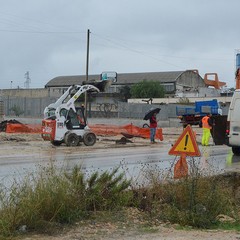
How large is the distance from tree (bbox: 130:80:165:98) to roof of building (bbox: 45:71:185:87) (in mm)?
9549

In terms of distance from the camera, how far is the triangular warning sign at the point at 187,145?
33.7ft

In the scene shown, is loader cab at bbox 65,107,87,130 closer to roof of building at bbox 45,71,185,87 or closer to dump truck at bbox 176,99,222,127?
dump truck at bbox 176,99,222,127

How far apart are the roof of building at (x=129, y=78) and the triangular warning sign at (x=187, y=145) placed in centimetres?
10251

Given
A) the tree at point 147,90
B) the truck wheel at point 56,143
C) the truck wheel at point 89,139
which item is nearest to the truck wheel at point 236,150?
the truck wheel at point 89,139

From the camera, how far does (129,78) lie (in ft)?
406

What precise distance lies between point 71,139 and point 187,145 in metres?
12.7

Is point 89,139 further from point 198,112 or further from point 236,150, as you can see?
point 198,112

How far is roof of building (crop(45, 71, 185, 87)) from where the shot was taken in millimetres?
117938

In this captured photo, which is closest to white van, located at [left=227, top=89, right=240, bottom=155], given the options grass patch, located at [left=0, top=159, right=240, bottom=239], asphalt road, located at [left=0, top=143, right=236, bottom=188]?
asphalt road, located at [left=0, top=143, right=236, bottom=188]

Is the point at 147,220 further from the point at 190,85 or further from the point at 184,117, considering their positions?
the point at 190,85

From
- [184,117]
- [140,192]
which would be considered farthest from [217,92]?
[140,192]

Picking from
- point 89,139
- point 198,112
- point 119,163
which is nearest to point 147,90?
point 198,112

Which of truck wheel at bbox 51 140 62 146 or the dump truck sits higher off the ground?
the dump truck

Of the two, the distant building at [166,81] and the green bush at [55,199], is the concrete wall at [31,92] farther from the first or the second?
the green bush at [55,199]
